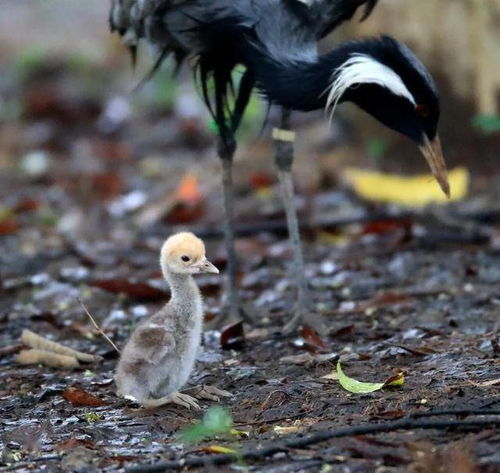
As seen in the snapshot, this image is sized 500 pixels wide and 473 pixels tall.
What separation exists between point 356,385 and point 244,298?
243cm

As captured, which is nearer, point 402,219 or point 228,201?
point 228,201

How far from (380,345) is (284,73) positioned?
1.45 m

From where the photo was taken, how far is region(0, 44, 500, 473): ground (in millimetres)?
4371

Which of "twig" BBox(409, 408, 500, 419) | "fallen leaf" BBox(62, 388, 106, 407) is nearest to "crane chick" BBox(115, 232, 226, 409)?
"fallen leaf" BBox(62, 388, 106, 407)

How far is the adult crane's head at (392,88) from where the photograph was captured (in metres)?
5.61

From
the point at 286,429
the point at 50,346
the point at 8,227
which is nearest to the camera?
the point at 286,429

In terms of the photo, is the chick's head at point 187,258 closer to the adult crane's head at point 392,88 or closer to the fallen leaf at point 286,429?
the fallen leaf at point 286,429

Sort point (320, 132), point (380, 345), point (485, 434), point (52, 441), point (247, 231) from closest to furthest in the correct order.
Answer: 1. point (485, 434)
2. point (52, 441)
3. point (380, 345)
4. point (247, 231)
5. point (320, 132)

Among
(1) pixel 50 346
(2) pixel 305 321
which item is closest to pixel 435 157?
(2) pixel 305 321

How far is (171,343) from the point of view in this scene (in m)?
4.87

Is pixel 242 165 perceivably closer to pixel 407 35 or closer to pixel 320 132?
pixel 320 132

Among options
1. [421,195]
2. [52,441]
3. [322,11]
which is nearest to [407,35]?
[421,195]

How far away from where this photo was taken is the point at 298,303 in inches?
250

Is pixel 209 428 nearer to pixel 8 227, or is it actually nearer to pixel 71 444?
pixel 71 444
